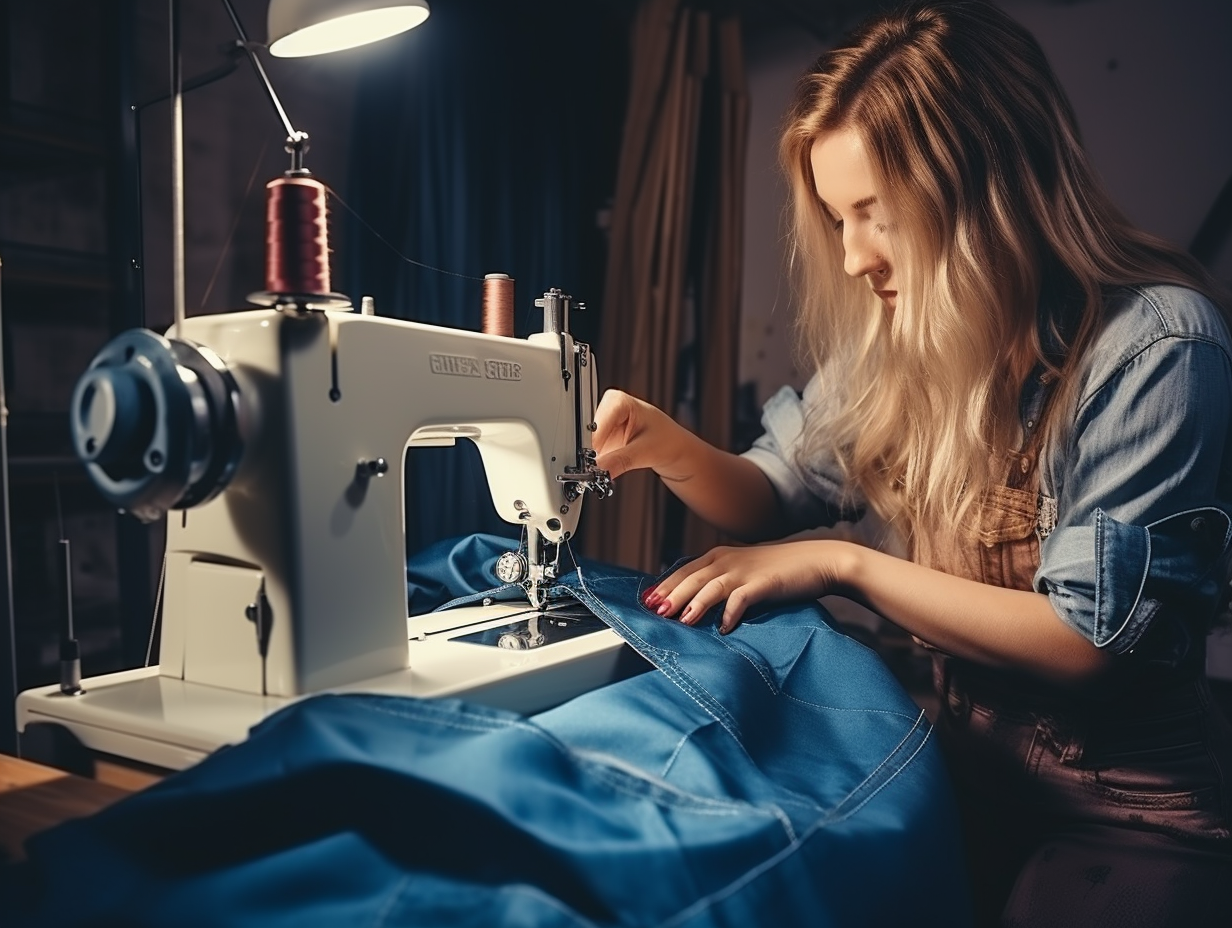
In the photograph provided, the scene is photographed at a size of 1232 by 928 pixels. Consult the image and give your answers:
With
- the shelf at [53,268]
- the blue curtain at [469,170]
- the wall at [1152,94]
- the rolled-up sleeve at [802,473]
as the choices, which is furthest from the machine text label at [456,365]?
the wall at [1152,94]

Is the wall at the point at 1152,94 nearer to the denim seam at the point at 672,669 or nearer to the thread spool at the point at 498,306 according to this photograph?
the thread spool at the point at 498,306

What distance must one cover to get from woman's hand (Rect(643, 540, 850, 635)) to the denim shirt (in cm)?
24

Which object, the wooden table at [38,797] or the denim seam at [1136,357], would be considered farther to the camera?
the denim seam at [1136,357]

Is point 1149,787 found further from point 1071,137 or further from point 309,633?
point 309,633

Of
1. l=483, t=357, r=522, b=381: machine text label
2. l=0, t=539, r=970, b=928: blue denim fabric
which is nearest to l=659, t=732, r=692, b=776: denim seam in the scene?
l=0, t=539, r=970, b=928: blue denim fabric

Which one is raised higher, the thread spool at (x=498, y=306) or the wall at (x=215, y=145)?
the wall at (x=215, y=145)

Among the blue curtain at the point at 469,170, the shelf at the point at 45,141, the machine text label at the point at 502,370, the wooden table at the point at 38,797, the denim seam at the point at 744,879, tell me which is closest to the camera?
the denim seam at the point at 744,879

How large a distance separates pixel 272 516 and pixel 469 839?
336 millimetres

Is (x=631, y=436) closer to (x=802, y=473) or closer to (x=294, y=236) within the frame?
(x=802, y=473)

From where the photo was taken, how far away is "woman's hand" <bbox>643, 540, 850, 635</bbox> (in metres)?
1.07

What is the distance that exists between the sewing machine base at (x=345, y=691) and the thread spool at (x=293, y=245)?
32cm

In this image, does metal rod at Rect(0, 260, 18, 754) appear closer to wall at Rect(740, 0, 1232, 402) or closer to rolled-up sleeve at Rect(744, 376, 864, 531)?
rolled-up sleeve at Rect(744, 376, 864, 531)

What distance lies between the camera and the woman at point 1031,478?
1.03m

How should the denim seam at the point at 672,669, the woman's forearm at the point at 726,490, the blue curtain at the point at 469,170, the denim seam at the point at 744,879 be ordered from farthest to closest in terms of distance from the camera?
the blue curtain at the point at 469,170
the woman's forearm at the point at 726,490
the denim seam at the point at 672,669
the denim seam at the point at 744,879
